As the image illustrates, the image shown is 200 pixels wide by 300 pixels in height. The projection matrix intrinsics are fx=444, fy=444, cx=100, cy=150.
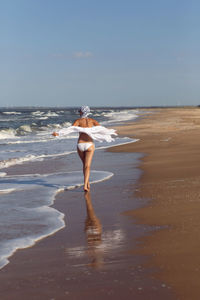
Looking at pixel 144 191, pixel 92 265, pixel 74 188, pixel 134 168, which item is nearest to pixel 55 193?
pixel 74 188

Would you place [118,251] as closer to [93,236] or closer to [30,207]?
[93,236]

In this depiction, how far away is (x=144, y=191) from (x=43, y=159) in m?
7.02

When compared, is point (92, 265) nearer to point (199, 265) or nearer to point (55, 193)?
point (199, 265)

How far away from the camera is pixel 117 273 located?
404cm

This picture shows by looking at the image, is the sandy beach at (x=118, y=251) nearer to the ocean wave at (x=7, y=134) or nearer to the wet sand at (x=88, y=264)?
the wet sand at (x=88, y=264)

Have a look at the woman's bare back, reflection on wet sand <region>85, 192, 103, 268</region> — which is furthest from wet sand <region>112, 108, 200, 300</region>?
the woman's bare back

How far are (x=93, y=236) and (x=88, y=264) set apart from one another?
1.06 metres

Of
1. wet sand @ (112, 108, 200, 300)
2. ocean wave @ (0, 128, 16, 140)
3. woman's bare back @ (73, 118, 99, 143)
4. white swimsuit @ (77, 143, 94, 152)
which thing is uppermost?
woman's bare back @ (73, 118, 99, 143)

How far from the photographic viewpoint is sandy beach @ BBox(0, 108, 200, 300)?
3.72 m

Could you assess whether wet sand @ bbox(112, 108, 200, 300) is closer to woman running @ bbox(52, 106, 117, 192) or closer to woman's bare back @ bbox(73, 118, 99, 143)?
woman running @ bbox(52, 106, 117, 192)

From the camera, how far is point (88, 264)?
4301 mm

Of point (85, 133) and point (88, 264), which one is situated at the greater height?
point (85, 133)

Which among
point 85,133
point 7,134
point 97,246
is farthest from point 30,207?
point 7,134

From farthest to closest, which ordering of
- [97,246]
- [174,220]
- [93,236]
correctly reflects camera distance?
[174,220] < [93,236] < [97,246]
